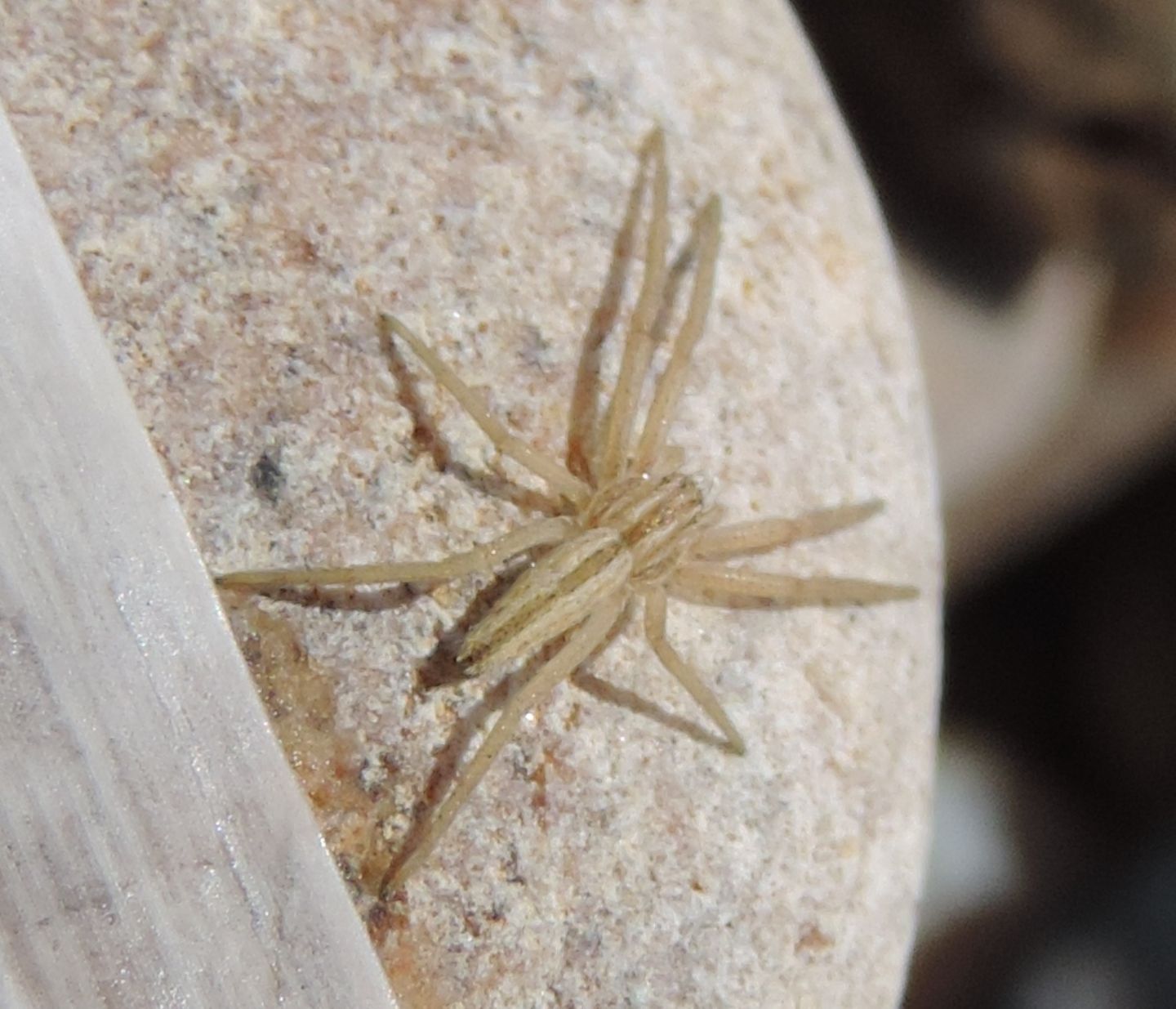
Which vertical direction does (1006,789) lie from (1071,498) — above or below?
below

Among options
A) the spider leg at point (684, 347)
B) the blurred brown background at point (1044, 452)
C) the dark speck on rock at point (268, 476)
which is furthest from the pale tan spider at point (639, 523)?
the blurred brown background at point (1044, 452)

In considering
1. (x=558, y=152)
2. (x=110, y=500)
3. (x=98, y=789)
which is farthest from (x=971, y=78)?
(x=98, y=789)

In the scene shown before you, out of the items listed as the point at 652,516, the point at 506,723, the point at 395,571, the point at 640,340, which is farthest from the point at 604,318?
the point at 506,723

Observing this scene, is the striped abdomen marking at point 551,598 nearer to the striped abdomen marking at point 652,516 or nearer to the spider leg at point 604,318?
the striped abdomen marking at point 652,516

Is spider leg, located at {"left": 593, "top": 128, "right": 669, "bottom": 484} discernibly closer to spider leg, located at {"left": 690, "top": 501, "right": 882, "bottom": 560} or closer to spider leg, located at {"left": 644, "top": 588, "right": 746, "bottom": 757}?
spider leg, located at {"left": 690, "top": 501, "right": 882, "bottom": 560}

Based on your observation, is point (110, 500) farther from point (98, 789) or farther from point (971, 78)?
point (971, 78)

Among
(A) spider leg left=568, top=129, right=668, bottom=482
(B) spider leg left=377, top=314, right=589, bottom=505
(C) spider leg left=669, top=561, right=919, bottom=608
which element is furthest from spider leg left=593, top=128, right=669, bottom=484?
(C) spider leg left=669, top=561, right=919, bottom=608
